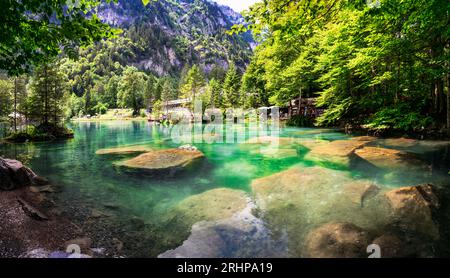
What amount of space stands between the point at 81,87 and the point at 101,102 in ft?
150

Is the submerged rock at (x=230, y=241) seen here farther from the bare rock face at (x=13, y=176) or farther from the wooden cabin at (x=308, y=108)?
the wooden cabin at (x=308, y=108)

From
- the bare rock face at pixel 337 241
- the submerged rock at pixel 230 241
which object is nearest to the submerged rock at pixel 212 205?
the submerged rock at pixel 230 241

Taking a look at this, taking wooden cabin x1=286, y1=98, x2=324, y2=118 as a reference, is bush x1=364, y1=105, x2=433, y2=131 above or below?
below

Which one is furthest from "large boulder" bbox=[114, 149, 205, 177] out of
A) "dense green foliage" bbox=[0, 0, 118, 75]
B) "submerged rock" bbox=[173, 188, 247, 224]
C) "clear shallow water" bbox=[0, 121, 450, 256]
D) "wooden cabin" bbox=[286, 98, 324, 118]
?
"wooden cabin" bbox=[286, 98, 324, 118]

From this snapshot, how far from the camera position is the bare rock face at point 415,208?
199 inches

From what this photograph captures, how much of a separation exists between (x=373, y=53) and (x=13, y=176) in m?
16.9

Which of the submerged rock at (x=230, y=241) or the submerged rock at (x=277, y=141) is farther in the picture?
the submerged rock at (x=277, y=141)

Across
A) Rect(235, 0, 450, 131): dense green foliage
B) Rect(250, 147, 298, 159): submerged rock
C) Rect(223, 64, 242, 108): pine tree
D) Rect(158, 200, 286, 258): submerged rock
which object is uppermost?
Rect(223, 64, 242, 108): pine tree

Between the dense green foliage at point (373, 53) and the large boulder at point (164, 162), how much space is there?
664 cm

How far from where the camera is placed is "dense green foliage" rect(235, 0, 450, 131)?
539 cm

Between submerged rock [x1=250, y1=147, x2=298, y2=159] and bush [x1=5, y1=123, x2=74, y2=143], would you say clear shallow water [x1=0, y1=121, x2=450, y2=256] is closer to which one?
submerged rock [x1=250, y1=147, x2=298, y2=159]

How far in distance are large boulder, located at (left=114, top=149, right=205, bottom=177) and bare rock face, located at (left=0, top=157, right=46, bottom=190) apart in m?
3.92

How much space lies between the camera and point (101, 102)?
118188 mm

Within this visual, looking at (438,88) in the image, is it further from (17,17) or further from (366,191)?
(17,17)
